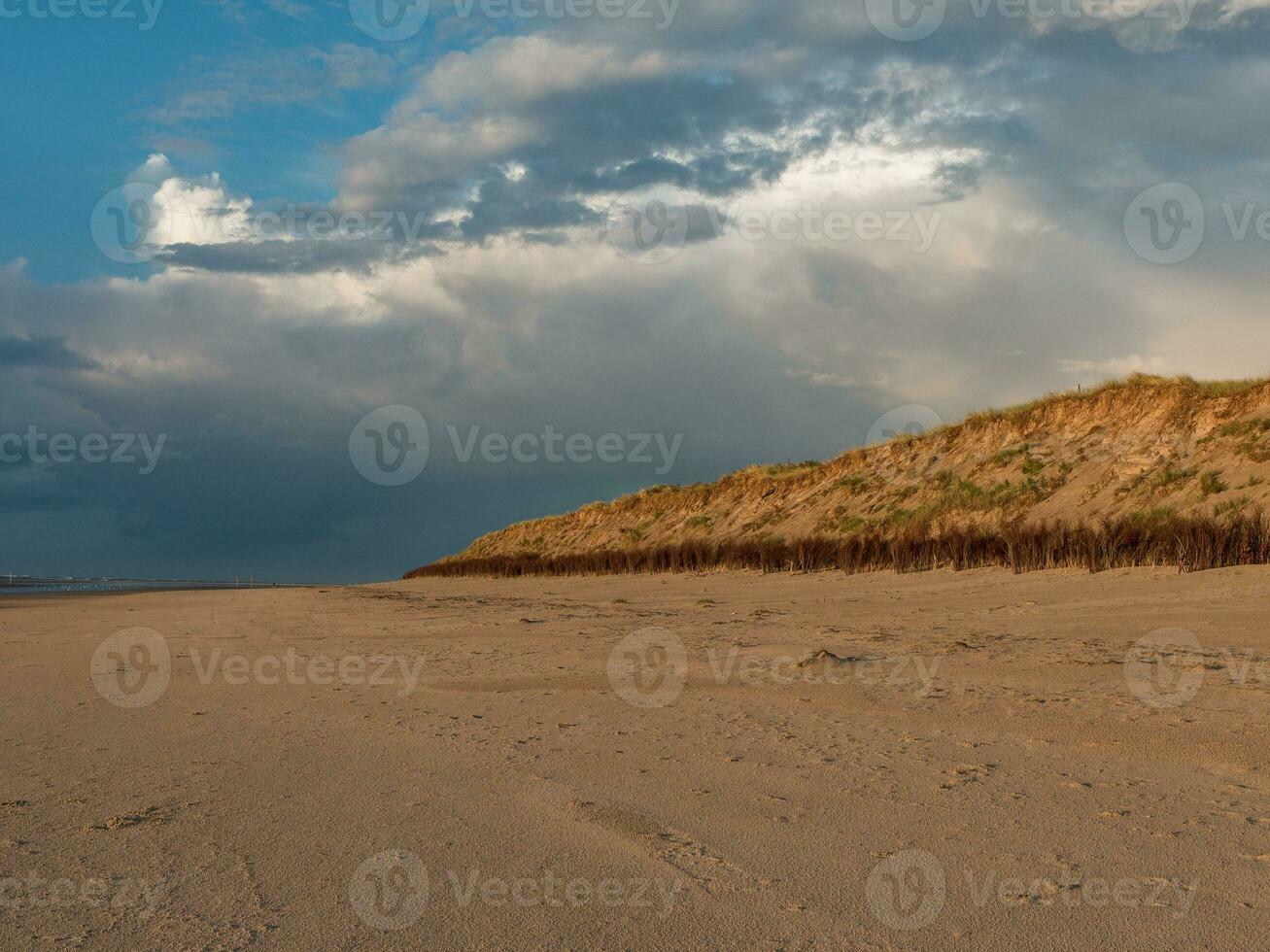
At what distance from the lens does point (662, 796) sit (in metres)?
4.27

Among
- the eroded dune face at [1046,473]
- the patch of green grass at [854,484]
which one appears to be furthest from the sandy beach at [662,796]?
the patch of green grass at [854,484]

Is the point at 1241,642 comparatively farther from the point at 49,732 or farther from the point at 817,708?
the point at 49,732

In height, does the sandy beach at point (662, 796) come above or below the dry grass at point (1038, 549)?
below

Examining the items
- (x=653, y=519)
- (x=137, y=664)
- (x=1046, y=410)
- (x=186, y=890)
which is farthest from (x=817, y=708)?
(x=653, y=519)

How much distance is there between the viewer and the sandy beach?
9.87 ft

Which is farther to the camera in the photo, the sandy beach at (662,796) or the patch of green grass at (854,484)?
the patch of green grass at (854,484)

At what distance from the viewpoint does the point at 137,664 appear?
8969 mm

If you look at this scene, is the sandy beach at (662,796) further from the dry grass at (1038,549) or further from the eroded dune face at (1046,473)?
the eroded dune face at (1046,473)

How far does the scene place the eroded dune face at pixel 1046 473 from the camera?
1705cm

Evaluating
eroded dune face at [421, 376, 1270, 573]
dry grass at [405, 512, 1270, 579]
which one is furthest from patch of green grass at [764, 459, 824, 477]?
dry grass at [405, 512, 1270, 579]

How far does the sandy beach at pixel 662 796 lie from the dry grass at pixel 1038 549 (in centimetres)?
389

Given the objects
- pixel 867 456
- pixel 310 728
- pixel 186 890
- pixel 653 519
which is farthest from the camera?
pixel 653 519

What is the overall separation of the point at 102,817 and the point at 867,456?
1064 inches

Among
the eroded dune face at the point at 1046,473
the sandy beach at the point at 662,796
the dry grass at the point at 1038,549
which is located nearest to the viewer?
the sandy beach at the point at 662,796
